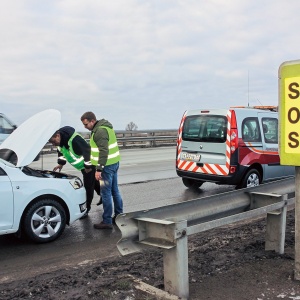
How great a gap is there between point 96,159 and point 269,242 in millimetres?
3006

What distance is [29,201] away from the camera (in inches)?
216

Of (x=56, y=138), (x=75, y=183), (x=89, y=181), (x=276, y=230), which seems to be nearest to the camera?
(x=276, y=230)

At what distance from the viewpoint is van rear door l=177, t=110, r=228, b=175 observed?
8.78 m

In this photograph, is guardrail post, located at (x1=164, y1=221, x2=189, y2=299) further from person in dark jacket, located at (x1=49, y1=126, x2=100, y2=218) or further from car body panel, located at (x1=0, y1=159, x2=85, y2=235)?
person in dark jacket, located at (x1=49, y1=126, x2=100, y2=218)

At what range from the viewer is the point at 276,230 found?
14.9ft

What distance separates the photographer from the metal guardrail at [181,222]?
3355 mm

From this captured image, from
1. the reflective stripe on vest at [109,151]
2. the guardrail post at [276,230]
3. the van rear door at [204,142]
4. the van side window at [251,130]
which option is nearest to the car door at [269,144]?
the van side window at [251,130]

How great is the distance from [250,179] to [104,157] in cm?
402

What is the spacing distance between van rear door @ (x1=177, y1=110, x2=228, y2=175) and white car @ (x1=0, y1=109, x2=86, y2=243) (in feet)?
12.0

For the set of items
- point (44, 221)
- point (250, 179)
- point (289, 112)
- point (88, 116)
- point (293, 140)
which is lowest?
point (44, 221)

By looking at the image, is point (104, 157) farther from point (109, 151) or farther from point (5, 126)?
point (5, 126)

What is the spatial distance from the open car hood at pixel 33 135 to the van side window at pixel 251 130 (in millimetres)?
4320

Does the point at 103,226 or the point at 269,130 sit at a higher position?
the point at 269,130

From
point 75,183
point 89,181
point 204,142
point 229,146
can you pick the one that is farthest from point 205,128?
point 75,183
